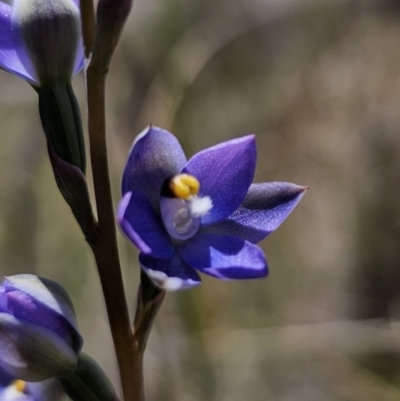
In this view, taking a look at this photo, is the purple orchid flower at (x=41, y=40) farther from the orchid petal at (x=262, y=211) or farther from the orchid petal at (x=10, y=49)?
the orchid petal at (x=262, y=211)

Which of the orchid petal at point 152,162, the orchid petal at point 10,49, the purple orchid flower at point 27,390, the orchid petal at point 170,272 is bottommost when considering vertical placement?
the purple orchid flower at point 27,390

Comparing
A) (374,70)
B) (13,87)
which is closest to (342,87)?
(374,70)

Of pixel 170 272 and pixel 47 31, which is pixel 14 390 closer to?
pixel 170 272

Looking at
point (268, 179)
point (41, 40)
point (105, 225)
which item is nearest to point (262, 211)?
point (105, 225)

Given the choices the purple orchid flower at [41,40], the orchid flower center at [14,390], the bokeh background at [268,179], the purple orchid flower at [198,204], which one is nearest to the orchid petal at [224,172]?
the purple orchid flower at [198,204]

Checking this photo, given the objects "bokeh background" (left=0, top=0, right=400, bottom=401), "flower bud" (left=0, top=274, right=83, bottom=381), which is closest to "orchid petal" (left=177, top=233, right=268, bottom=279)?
"flower bud" (left=0, top=274, right=83, bottom=381)

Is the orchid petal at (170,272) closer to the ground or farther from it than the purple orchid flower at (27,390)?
farther from it

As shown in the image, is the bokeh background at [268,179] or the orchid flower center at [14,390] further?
the bokeh background at [268,179]

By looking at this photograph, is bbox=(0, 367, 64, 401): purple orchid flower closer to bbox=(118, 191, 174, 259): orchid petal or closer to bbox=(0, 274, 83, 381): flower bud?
bbox=(0, 274, 83, 381): flower bud
